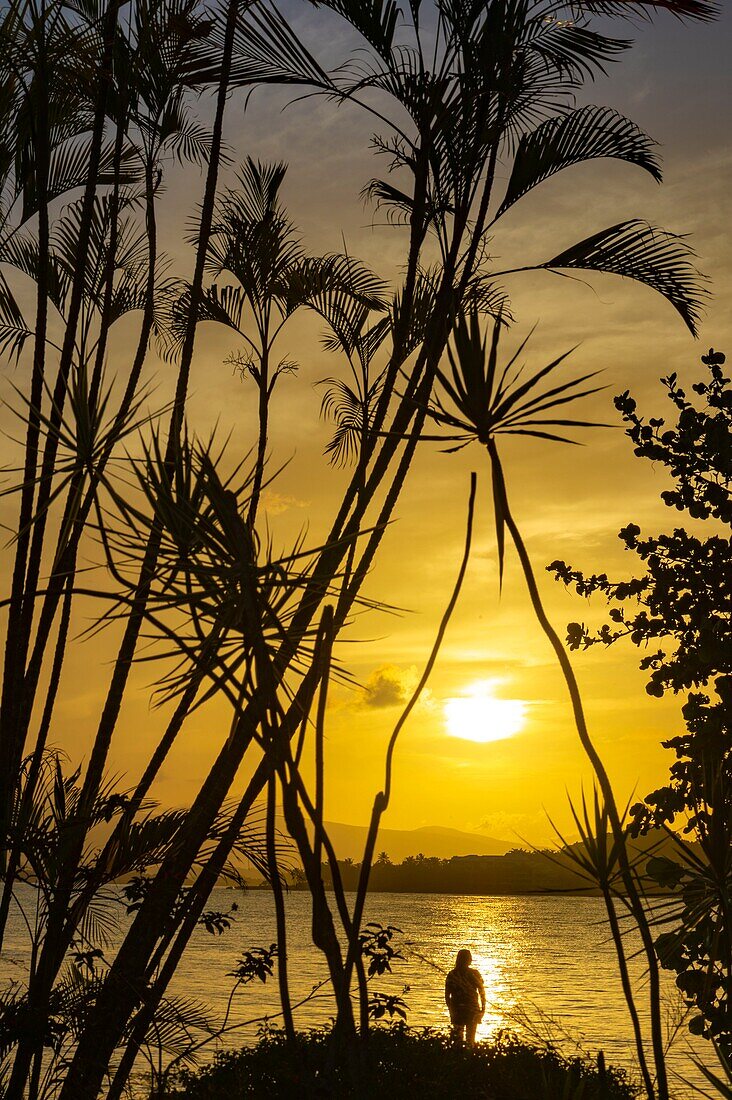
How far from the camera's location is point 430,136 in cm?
388

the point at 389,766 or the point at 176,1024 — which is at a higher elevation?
the point at 389,766

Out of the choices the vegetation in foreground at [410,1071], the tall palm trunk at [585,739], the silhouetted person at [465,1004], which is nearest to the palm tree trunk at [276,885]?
the tall palm trunk at [585,739]

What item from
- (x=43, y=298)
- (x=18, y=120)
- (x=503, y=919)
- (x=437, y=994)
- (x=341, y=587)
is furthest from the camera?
(x=503, y=919)

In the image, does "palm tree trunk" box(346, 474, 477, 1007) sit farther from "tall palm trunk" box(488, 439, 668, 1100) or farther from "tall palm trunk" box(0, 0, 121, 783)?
"tall palm trunk" box(0, 0, 121, 783)

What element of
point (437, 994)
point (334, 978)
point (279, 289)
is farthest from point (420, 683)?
point (437, 994)

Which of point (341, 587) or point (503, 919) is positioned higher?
point (341, 587)

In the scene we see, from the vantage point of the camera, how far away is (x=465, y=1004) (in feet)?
27.3

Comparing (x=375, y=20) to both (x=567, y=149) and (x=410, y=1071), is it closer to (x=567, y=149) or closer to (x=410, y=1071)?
(x=567, y=149)

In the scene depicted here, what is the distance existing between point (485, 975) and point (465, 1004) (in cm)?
3425

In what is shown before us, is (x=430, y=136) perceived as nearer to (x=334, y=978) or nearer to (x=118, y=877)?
(x=118, y=877)

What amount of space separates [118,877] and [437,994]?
112 ft

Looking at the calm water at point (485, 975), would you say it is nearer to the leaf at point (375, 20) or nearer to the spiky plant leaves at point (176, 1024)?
the spiky plant leaves at point (176, 1024)

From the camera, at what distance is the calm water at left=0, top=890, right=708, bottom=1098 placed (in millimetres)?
18895

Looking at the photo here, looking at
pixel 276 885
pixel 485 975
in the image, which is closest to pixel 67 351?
pixel 276 885
